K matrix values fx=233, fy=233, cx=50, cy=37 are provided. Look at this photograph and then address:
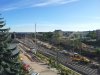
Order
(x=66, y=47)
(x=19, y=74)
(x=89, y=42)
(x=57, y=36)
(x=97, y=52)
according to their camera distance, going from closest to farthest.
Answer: (x=19, y=74) < (x=97, y=52) < (x=66, y=47) < (x=89, y=42) < (x=57, y=36)

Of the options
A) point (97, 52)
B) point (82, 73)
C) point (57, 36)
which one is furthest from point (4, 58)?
point (57, 36)

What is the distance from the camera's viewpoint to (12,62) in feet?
88.6

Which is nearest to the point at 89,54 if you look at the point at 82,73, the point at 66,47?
the point at 66,47

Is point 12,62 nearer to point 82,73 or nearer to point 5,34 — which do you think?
point 5,34

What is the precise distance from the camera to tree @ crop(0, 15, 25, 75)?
25922 mm

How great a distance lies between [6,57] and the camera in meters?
26.7

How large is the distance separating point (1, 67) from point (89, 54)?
2228 inches

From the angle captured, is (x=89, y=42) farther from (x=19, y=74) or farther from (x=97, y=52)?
(x=19, y=74)

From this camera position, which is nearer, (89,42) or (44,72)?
(44,72)

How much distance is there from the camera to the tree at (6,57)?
85.0 feet

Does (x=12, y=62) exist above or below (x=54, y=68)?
above

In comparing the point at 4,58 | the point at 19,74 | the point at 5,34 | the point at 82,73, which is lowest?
the point at 82,73

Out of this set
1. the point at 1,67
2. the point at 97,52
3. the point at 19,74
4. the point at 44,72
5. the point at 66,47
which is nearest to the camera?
the point at 1,67

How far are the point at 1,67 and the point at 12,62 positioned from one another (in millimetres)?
1493
